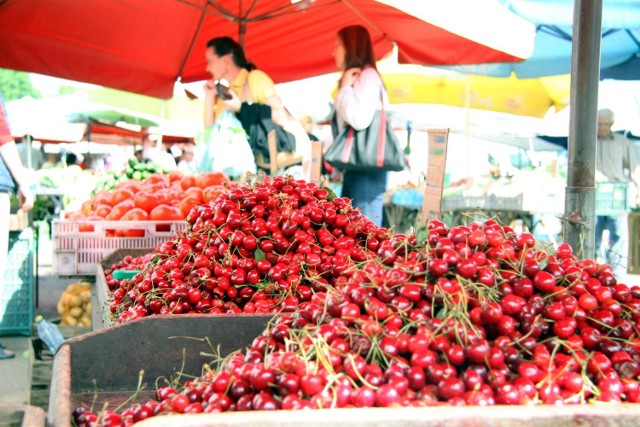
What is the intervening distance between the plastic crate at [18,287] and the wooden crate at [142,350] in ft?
12.5

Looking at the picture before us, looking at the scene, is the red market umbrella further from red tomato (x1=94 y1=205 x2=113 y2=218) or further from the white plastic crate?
the white plastic crate

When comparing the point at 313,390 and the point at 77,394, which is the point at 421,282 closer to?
the point at 313,390

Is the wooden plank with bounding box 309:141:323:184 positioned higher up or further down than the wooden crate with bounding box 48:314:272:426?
higher up

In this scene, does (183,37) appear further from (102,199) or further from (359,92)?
(359,92)

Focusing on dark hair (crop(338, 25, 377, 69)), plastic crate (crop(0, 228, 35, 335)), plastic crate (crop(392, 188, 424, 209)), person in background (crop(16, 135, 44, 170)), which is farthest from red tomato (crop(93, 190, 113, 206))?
person in background (crop(16, 135, 44, 170))

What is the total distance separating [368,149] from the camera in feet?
15.3

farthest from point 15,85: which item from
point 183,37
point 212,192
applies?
point 212,192

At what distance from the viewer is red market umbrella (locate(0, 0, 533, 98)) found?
5.70 m

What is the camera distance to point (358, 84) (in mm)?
4586

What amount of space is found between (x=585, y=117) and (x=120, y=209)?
9.91 ft

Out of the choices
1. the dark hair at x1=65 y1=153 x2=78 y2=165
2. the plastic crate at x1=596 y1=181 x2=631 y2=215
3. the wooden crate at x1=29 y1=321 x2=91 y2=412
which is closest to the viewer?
the wooden crate at x1=29 y1=321 x2=91 y2=412

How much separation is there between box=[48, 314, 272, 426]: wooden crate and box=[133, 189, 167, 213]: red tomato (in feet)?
8.62

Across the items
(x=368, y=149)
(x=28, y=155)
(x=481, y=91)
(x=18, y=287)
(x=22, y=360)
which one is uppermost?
(x=481, y=91)

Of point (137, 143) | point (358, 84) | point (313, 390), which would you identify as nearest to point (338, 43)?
point (358, 84)
